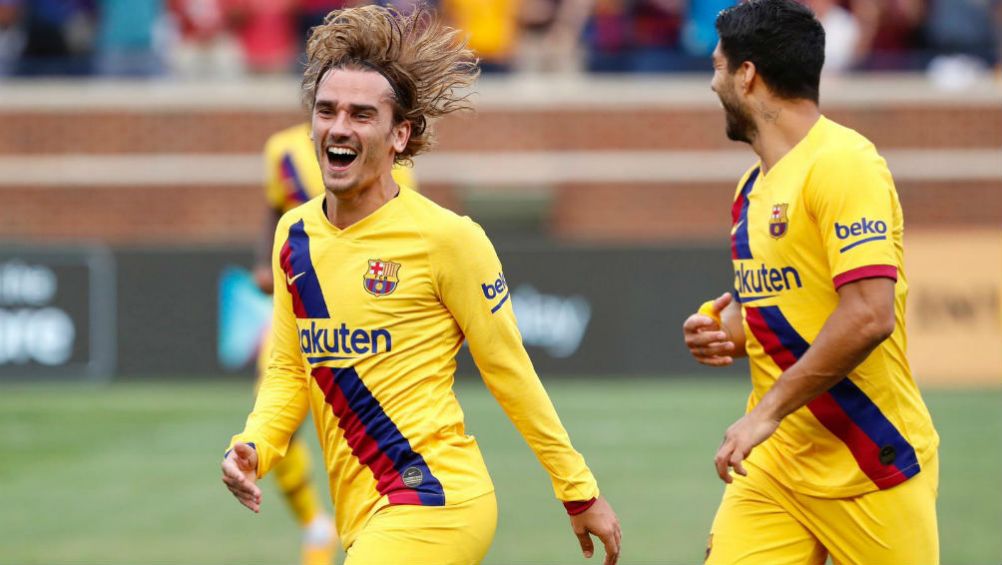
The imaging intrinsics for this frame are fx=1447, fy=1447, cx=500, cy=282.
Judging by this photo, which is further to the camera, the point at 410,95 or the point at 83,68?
the point at 83,68

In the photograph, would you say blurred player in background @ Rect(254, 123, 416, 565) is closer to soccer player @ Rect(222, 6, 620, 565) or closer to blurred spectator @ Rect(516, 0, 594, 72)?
soccer player @ Rect(222, 6, 620, 565)

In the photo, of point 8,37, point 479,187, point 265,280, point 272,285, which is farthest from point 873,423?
point 8,37

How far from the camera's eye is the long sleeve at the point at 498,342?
172 inches

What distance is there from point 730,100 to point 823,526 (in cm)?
142

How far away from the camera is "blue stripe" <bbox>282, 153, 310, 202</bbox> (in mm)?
7938

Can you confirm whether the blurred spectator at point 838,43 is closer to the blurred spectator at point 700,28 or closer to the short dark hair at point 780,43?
the blurred spectator at point 700,28

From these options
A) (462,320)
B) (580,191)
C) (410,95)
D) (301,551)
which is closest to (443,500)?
(462,320)

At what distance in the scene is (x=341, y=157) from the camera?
4.41m

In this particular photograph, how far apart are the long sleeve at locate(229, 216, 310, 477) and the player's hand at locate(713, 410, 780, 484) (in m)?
1.37

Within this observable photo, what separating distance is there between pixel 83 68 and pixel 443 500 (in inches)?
621

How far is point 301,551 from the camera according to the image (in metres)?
8.67

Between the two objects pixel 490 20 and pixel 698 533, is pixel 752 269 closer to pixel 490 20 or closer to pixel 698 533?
pixel 698 533

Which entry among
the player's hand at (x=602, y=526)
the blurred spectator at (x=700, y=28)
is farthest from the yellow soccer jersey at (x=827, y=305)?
the blurred spectator at (x=700, y=28)

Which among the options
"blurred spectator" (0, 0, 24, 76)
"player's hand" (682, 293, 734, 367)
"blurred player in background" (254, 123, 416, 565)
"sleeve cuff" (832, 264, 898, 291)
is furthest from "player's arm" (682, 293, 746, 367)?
"blurred spectator" (0, 0, 24, 76)
